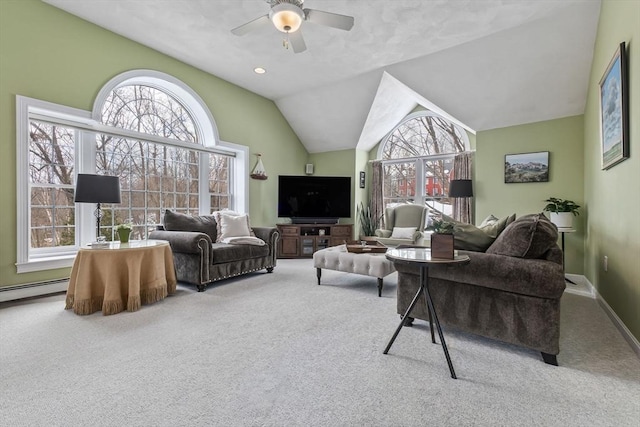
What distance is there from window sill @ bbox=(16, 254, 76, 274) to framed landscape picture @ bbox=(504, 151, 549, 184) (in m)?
6.28

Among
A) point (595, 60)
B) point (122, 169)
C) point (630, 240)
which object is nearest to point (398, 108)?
point (595, 60)

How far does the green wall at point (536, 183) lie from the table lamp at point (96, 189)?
534 centimetres

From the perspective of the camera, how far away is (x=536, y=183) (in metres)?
4.66

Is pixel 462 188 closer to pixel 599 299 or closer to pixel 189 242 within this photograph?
pixel 599 299

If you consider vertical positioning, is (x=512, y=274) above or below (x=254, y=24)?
below

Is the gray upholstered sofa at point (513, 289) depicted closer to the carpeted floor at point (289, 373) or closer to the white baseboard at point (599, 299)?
the carpeted floor at point (289, 373)

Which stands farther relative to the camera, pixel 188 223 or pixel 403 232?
pixel 403 232

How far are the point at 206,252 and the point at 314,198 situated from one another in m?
2.96

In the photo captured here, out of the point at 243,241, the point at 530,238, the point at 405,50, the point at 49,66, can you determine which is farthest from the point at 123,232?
the point at 405,50

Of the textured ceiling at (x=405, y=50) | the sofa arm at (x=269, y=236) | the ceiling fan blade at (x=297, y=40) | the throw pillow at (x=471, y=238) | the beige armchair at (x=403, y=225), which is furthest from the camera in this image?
the beige armchair at (x=403, y=225)

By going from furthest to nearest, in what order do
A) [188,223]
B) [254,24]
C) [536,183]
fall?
[536,183]
[188,223]
[254,24]

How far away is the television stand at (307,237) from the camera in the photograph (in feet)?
19.5

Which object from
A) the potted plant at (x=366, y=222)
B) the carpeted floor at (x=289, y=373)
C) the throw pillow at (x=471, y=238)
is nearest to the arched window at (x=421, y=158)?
the potted plant at (x=366, y=222)

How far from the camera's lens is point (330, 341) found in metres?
2.23
